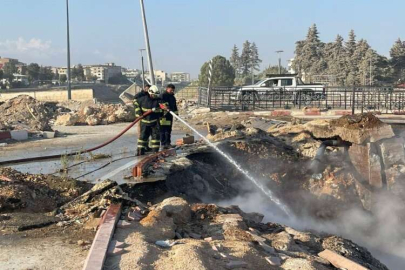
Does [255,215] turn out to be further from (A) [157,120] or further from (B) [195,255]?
(A) [157,120]

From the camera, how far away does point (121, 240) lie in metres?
4.46

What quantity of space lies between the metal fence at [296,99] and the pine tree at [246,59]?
64.1 meters

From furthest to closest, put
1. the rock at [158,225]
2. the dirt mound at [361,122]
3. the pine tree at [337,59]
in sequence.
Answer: the pine tree at [337,59] → the dirt mound at [361,122] → the rock at [158,225]

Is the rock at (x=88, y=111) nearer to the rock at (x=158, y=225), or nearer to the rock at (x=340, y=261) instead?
the rock at (x=158, y=225)

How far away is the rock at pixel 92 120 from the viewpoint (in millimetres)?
21516

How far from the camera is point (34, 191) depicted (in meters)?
6.87

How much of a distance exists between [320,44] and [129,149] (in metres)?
63.2

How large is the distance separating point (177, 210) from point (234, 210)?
1228 mm

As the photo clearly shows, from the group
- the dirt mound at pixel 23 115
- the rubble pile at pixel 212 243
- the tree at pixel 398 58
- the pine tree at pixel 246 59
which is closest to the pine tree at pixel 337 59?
the tree at pixel 398 58

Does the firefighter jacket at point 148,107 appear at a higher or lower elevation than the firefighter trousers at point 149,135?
higher

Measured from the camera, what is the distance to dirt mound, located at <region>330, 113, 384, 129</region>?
34.8 feet

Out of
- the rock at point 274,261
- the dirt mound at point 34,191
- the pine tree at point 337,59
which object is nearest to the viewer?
the rock at point 274,261

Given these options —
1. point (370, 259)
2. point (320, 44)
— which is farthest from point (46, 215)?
point (320, 44)

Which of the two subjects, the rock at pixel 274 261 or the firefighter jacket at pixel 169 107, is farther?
the firefighter jacket at pixel 169 107
